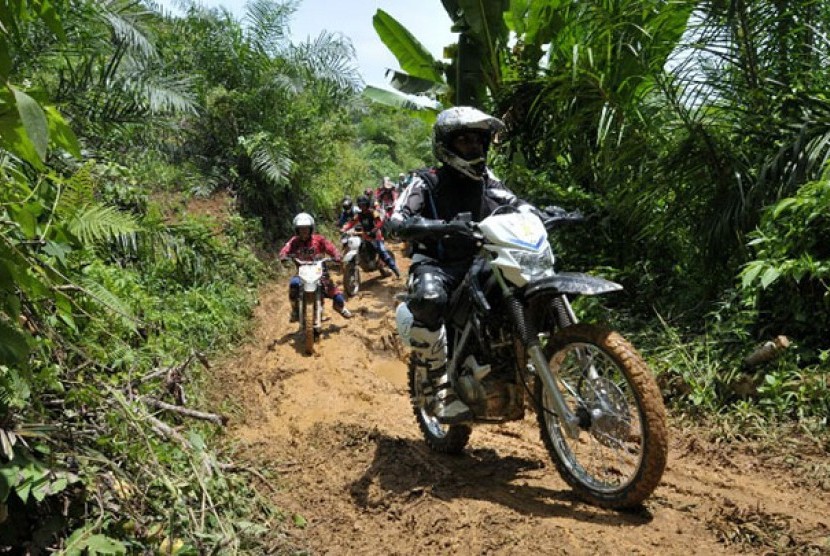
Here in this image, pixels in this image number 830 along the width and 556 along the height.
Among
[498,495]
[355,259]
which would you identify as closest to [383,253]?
[355,259]

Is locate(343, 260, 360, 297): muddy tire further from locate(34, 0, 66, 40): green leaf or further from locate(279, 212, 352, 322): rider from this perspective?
locate(34, 0, 66, 40): green leaf

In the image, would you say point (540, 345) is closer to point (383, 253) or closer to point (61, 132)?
point (61, 132)

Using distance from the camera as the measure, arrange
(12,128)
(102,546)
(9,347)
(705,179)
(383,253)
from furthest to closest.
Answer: (383,253) → (705,179) → (102,546) → (9,347) → (12,128)

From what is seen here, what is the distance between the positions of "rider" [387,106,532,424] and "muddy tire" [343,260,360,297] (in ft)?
26.4

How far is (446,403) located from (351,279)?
8759mm

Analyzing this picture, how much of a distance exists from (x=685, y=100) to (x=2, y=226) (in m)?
5.51

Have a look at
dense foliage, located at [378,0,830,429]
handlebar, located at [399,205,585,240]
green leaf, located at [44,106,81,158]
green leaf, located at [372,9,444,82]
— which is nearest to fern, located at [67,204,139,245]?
handlebar, located at [399,205,585,240]

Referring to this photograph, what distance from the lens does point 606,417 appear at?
3.24 m

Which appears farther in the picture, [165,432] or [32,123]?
[165,432]

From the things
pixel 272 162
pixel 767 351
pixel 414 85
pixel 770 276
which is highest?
pixel 414 85

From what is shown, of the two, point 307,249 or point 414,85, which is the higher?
point 414,85

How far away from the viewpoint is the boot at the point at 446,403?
158 inches

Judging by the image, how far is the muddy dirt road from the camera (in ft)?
9.75

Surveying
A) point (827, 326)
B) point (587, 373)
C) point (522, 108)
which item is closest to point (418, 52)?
point (522, 108)
